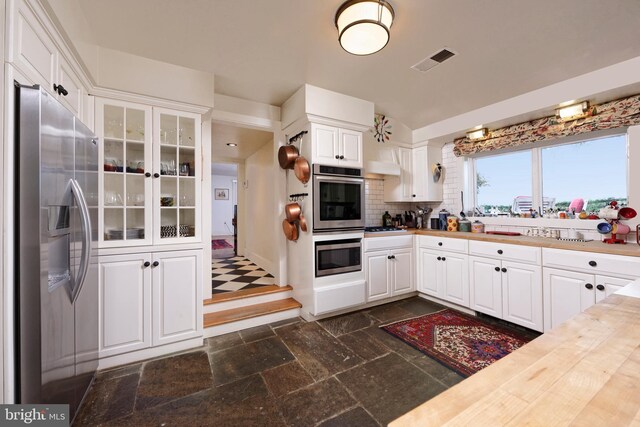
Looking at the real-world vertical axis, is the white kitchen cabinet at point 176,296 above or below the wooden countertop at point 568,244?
below

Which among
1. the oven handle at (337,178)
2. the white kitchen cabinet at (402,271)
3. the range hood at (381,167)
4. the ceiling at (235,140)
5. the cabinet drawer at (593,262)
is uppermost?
the ceiling at (235,140)

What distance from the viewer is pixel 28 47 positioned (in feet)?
4.26

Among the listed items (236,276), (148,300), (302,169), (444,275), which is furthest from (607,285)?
(236,276)

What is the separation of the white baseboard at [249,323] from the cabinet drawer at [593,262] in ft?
8.20

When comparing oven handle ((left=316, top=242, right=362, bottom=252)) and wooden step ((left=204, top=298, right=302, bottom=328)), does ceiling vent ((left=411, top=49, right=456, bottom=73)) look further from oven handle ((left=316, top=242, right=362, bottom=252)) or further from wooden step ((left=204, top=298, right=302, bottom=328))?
wooden step ((left=204, top=298, right=302, bottom=328))

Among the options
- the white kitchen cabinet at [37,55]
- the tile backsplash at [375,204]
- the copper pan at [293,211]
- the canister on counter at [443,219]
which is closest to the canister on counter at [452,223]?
the canister on counter at [443,219]

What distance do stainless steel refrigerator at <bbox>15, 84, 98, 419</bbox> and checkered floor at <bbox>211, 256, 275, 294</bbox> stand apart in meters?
1.87

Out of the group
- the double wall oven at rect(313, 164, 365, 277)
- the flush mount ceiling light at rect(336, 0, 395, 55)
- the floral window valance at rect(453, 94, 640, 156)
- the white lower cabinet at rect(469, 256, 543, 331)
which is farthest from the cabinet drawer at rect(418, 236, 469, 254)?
the flush mount ceiling light at rect(336, 0, 395, 55)

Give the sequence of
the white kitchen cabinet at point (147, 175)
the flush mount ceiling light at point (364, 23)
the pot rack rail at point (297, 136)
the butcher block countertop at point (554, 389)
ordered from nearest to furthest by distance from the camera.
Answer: the butcher block countertop at point (554, 389), the flush mount ceiling light at point (364, 23), the white kitchen cabinet at point (147, 175), the pot rack rail at point (297, 136)

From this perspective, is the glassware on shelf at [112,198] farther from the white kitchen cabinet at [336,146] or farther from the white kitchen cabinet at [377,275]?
the white kitchen cabinet at [377,275]

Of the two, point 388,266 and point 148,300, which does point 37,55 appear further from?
point 388,266

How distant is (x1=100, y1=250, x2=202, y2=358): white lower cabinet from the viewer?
2072 mm

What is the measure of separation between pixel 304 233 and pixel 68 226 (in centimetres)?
196

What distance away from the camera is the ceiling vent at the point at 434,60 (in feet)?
7.50
